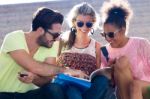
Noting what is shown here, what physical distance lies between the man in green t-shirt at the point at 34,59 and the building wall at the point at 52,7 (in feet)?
9.08

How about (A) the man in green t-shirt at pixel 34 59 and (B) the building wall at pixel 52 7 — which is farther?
(B) the building wall at pixel 52 7

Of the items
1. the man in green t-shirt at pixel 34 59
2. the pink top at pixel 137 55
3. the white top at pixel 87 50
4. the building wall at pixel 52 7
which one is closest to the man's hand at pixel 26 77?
the man in green t-shirt at pixel 34 59

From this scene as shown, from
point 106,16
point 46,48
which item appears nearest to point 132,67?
point 106,16

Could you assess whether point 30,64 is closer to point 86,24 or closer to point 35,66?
point 35,66

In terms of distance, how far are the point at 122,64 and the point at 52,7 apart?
3.33 meters

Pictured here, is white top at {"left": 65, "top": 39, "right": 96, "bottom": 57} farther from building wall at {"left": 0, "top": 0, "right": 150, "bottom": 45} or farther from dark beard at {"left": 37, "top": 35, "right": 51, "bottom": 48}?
building wall at {"left": 0, "top": 0, "right": 150, "bottom": 45}

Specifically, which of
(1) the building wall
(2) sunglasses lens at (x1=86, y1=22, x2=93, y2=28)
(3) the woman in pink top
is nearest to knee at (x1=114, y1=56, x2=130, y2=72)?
(3) the woman in pink top

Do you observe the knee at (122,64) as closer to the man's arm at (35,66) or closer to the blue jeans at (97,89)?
the blue jeans at (97,89)

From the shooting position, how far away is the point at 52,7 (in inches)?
232

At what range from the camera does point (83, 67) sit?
3.00m

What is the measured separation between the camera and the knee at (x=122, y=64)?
2.71 metres

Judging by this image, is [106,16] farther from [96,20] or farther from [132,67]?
[132,67]

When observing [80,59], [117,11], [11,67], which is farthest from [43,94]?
[117,11]

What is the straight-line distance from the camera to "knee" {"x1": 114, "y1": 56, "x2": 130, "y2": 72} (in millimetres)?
2705
